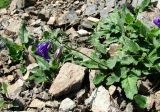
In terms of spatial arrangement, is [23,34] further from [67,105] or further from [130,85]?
[130,85]

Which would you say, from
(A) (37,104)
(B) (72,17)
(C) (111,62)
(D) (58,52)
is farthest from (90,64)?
(B) (72,17)

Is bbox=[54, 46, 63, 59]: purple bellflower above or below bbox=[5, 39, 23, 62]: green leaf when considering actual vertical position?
above

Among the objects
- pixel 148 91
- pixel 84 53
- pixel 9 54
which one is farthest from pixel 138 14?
pixel 9 54

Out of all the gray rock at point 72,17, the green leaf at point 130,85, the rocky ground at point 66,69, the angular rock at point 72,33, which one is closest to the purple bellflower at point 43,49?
the rocky ground at point 66,69

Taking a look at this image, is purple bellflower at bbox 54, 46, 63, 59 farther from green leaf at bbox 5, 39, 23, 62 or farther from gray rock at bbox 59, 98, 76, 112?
green leaf at bbox 5, 39, 23, 62

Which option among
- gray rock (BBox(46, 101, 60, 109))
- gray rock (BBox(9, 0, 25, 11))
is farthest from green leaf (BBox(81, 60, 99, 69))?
gray rock (BBox(9, 0, 25, 11))

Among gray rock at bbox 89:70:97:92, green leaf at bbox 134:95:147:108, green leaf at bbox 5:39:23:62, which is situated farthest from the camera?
green leaf at bbox 5:39:23:62
